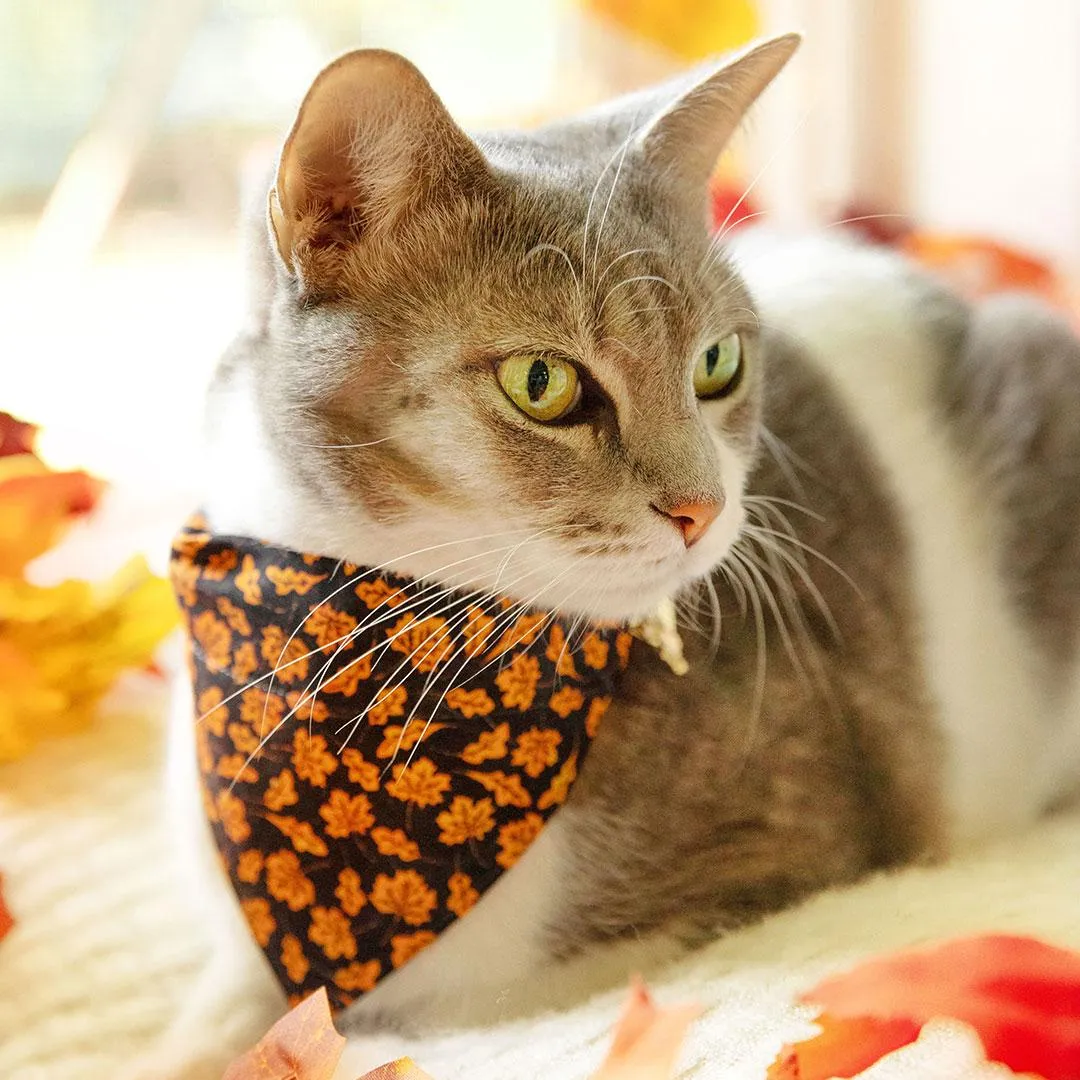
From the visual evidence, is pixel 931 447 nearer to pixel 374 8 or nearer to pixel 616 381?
pixel 616 381

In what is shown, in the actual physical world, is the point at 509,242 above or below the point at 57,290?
below

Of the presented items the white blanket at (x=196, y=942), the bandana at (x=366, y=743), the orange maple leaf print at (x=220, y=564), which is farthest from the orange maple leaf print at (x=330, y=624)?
the white blanket at (x=196, y=942)

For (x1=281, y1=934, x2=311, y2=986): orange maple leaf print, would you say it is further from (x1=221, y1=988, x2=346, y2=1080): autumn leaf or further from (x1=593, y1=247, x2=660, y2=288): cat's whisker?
(x1=593, y1=247, x2=660, y2=288): cat's whisker

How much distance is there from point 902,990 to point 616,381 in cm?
45

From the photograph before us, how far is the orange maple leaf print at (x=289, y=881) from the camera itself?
3.17 feet

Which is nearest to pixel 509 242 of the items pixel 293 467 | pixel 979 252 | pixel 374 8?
pixel 293 467

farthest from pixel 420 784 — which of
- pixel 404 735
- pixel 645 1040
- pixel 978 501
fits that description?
pixel 978 501

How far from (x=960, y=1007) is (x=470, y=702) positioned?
0.41m

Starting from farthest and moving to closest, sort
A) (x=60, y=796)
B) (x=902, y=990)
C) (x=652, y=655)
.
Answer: (x=60, y=796), (x=652, y=655), (x=902, y=990)

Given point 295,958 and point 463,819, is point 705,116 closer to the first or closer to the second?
point 463,819

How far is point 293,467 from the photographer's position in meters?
0.88

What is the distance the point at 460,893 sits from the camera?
97 centimetres

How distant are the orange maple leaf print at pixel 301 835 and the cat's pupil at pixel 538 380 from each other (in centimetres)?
40

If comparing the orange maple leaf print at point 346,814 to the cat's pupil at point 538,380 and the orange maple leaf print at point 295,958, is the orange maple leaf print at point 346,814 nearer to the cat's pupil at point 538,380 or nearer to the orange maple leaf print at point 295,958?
the orange maple leaf print at point 295,958
